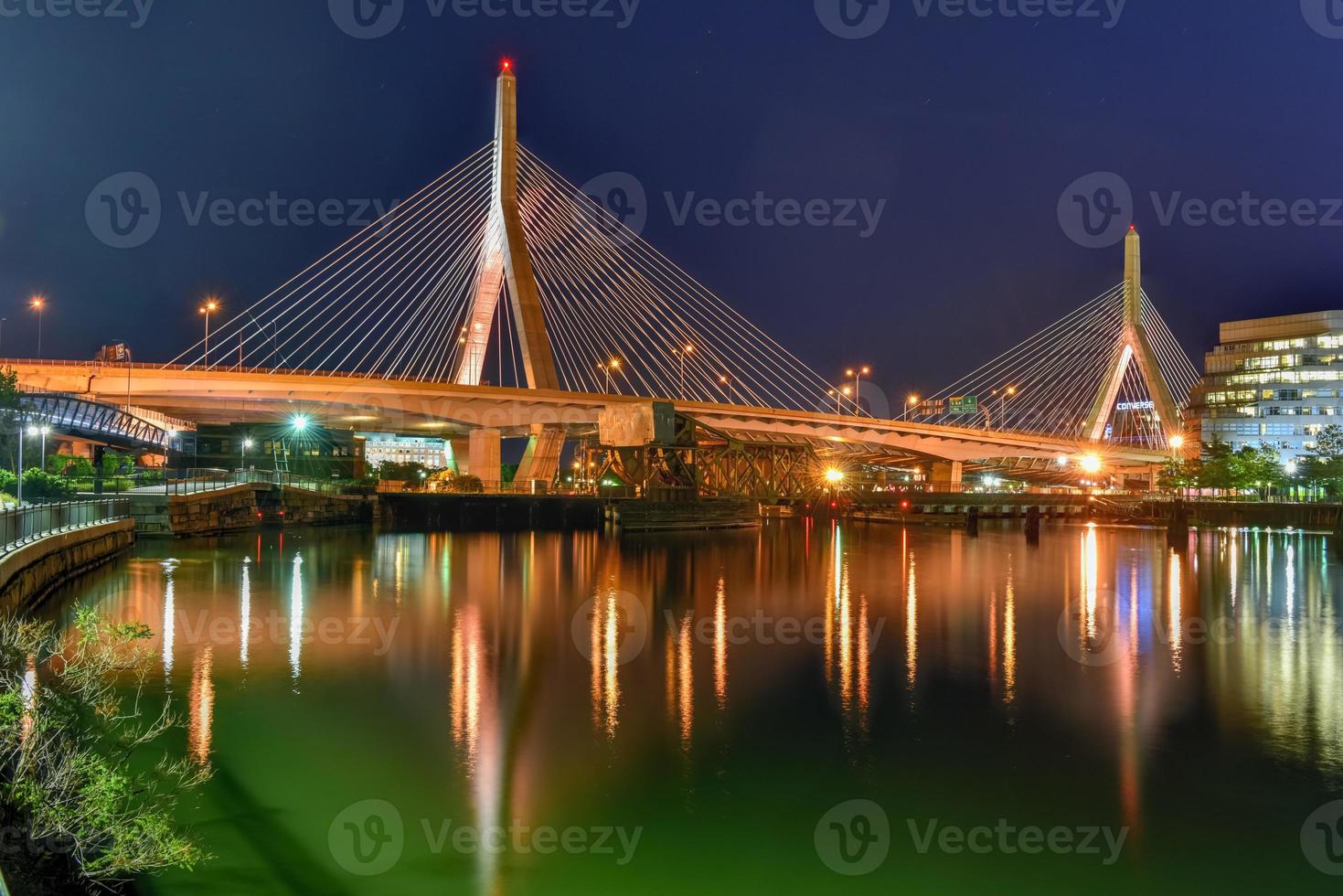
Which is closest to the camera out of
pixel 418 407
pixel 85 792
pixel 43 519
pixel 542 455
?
pixel 85 792

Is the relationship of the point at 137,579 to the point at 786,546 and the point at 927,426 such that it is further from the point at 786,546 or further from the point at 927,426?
the point at 927,426

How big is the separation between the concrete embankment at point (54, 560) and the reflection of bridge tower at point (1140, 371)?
80359 millimetres

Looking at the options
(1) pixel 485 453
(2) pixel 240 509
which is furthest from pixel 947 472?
(2) pixel 240 509

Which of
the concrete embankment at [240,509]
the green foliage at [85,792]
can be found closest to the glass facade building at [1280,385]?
the concrete embankment at [240,509]

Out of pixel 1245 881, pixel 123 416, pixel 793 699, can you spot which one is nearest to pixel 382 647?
pixel 793 699

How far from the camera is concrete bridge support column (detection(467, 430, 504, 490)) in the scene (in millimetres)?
72750

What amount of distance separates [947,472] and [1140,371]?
19308 mm

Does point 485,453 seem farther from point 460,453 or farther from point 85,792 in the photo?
point 85,792

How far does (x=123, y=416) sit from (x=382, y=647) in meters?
56.1

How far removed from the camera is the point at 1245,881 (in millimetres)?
9117

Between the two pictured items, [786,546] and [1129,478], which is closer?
[786,546]

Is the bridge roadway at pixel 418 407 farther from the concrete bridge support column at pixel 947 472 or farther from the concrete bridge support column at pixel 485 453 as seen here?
the concrete bridge support column at pixel 947 472

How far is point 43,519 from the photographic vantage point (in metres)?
24.4

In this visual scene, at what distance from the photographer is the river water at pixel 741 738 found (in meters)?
9.39
